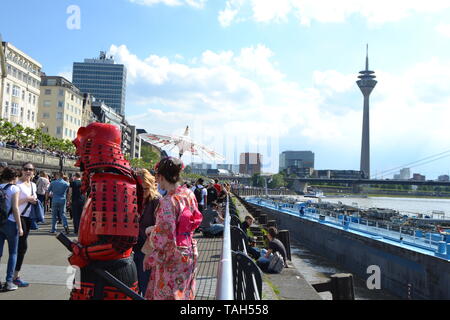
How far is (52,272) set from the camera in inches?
290

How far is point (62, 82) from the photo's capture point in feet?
278

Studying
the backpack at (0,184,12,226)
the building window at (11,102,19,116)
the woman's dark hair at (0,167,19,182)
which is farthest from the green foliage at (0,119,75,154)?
the backpack at (0,184,12,226)

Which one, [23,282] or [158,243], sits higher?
[158,243]

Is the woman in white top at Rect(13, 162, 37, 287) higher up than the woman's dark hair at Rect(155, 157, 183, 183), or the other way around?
the woman's dark hair at Rect(155, 157, 183, 183)

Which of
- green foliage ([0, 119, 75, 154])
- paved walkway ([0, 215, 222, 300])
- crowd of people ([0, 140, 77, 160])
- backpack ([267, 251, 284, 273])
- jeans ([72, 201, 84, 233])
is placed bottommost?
backpack ([267, 251, 284, 273])

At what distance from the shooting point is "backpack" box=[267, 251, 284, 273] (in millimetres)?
9336

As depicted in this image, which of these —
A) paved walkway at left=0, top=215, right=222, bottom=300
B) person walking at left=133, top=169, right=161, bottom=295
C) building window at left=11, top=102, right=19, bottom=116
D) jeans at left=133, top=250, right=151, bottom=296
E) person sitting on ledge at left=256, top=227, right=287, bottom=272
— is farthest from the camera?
building window at left=11, top=102, right=19, bottom=116

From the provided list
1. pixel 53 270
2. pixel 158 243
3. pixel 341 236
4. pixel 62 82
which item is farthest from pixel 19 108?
pixel 158 243

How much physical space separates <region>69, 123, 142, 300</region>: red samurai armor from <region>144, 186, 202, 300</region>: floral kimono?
0.22 metres

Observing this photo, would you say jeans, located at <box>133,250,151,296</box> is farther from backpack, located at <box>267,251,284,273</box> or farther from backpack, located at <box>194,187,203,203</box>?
backpack, located at <box>194,187,203,203</box>

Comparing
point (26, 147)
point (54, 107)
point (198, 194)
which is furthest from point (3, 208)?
point (54, 107)
